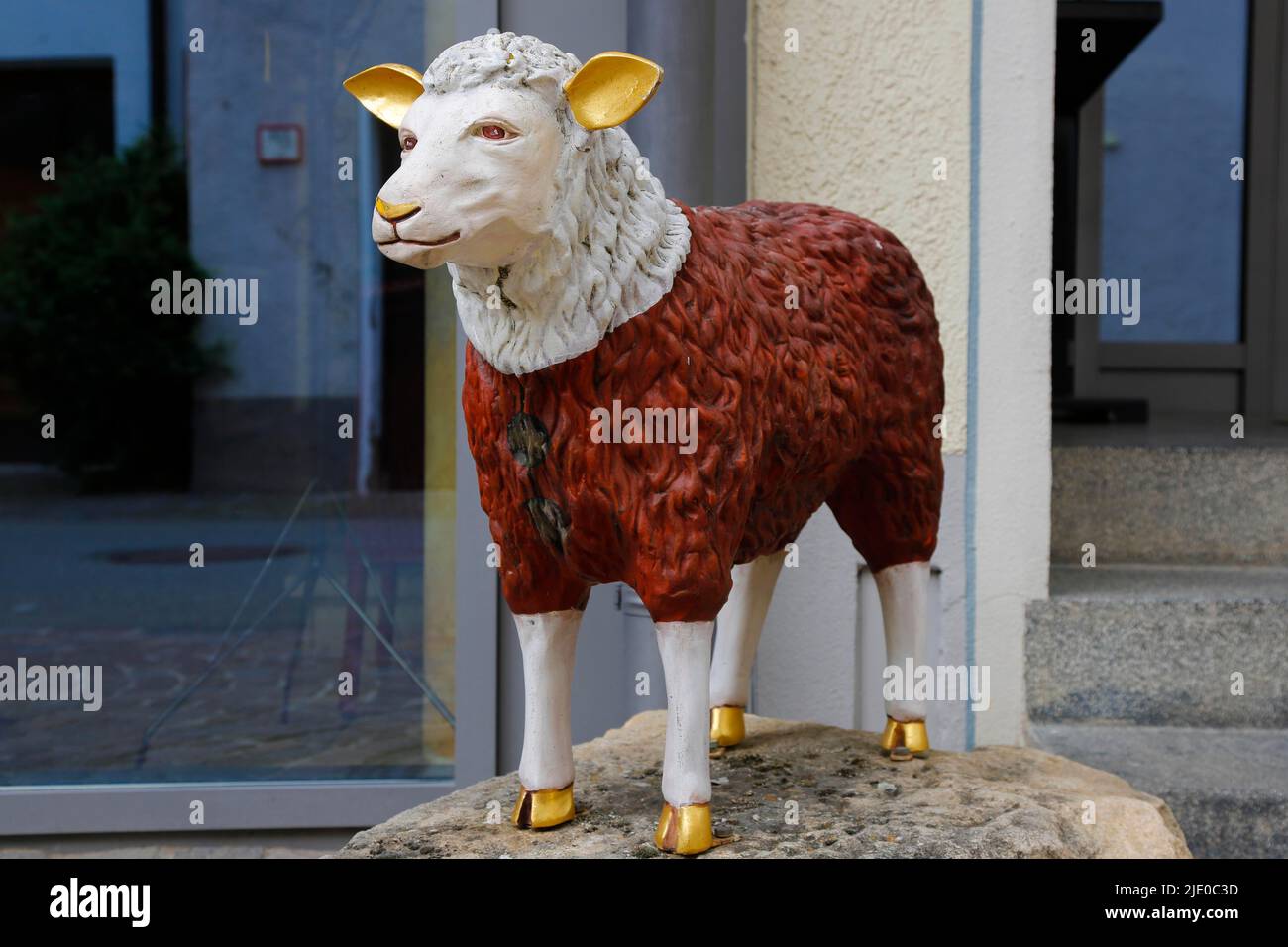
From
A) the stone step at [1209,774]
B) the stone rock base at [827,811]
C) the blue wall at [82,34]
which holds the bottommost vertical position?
the stone step at [1209,774]

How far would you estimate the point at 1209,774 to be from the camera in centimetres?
281

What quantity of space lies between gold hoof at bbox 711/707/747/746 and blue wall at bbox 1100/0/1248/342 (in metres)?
4.00

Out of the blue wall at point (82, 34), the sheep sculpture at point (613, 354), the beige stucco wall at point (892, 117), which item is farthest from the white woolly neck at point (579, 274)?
the blue wall at point (82, 34)

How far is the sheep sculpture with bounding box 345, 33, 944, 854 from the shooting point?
1.68 metres

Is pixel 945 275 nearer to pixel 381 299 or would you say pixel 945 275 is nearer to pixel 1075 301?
pixel 381 299

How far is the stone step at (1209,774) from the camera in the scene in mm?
2709

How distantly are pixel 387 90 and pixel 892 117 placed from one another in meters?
1.73

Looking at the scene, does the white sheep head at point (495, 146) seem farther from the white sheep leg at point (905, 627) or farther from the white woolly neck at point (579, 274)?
the white sheep leg at point (905, 627)

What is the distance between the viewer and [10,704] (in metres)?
3.54

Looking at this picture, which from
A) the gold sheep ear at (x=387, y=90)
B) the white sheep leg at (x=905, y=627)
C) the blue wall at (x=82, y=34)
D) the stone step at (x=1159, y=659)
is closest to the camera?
the gold sheep ear at (x=387, y=90)

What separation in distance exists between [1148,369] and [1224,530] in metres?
2.28

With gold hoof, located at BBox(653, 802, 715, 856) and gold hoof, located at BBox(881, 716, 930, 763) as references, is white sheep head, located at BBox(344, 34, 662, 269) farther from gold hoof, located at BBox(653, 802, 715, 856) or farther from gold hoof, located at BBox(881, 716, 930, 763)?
gold hoof, located at BBox(881, 716, 930, 763)

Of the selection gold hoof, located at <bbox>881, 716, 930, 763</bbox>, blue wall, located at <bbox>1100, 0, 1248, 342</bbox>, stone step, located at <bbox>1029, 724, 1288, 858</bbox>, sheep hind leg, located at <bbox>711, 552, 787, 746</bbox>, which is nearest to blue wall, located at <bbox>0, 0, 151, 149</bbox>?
sheep hind leg, located at <bbox>711, 552, 787, 746</bbox>
